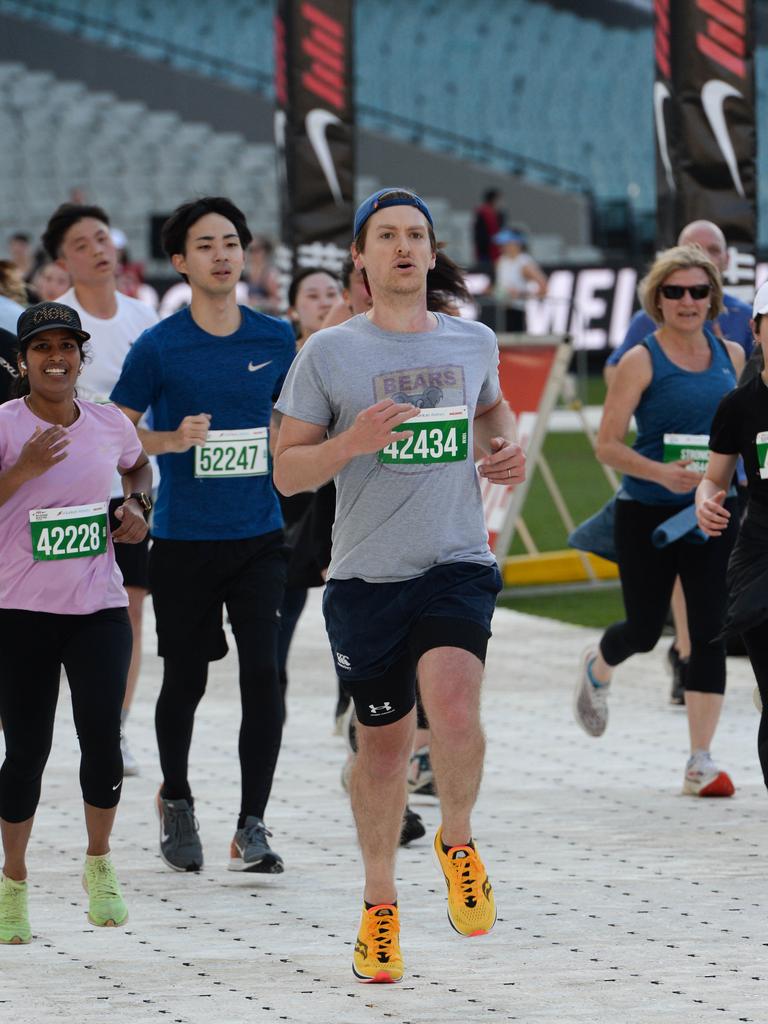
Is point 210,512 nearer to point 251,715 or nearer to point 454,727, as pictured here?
point 251,715

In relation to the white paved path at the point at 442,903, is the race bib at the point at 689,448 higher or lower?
higher

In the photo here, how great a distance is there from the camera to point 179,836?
256 inches

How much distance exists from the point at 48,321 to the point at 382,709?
1.47 m

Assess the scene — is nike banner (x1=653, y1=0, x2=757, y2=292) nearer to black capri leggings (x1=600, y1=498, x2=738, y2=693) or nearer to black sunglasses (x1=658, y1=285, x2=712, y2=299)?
black sunglasses (x1=658, y1=285, x2=712, y2=299)

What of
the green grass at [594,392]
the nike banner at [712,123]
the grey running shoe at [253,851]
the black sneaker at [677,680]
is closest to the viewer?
the grey running shoe at [253,851]

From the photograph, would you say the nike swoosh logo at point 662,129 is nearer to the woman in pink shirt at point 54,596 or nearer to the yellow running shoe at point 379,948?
the woman in pink shirt at point 54,596

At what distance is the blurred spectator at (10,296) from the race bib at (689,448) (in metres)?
2.52

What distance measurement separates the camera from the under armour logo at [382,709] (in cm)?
515

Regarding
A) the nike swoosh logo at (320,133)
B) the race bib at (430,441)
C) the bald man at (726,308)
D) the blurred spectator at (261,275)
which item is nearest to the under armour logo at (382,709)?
the race bib at (430,441)

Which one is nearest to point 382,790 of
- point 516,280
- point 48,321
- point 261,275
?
point 48,321

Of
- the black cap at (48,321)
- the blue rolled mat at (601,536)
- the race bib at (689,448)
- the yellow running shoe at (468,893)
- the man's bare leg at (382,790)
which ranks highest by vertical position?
the black cap at (48,321)

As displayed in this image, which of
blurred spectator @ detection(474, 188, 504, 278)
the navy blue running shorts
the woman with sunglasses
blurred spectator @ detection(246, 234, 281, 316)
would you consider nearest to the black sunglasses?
the woman with sunglasses

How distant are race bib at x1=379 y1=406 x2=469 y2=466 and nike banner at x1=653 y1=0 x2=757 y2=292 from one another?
588 centimetres

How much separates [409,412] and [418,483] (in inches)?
12.8
